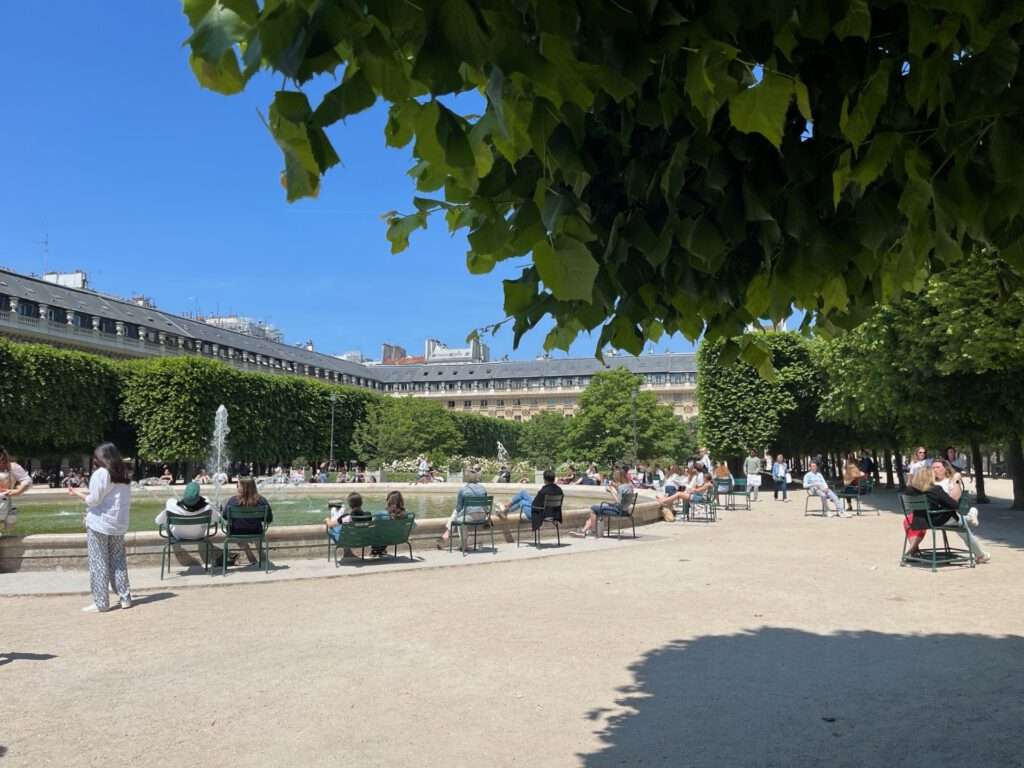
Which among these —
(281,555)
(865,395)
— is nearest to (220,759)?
(281,555)

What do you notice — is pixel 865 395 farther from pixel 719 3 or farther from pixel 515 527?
pixel 719 3

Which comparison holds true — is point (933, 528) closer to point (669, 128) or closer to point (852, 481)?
point (669, 128)

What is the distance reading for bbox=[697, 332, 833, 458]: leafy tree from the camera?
137 ft

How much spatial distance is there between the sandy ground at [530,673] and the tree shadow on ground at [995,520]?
5187 millimetres

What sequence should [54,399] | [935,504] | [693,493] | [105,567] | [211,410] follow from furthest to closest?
[211,410] < [54,399] < [693,493] < [935,504] < [105,567]

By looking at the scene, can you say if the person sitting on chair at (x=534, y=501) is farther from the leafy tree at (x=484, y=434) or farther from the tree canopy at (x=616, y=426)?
the leafy tree at (x=484, y=434)

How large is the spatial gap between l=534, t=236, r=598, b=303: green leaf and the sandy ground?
322 centimetres

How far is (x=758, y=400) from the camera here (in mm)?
41750

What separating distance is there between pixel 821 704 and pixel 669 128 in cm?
430

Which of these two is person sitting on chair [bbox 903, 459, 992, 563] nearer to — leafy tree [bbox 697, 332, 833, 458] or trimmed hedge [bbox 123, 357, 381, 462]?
leafy tree [bbox 697, 332, 833, 458]

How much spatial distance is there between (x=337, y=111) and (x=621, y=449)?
2960 inches

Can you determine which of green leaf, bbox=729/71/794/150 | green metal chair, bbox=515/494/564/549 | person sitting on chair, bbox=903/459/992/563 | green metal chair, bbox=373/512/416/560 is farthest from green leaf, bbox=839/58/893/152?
green metal chair, bbox=515/494/564/549

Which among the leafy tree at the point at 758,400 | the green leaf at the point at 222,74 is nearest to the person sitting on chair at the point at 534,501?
the green leaf at the point at 222,74

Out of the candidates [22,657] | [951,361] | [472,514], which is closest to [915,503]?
[472,514]
